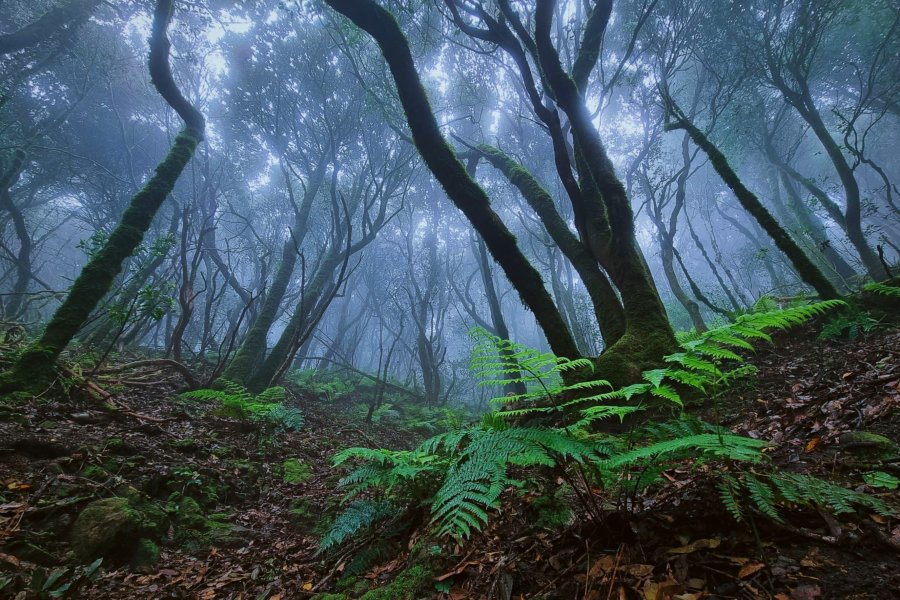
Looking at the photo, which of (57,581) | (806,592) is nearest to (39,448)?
(57,581)

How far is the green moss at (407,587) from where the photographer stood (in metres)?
1.77

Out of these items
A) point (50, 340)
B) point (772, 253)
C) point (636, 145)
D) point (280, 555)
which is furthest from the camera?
point (772, 253)

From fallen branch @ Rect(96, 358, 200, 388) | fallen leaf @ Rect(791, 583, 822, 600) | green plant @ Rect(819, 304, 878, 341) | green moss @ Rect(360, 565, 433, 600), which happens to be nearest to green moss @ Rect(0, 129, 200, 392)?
fallen branch @ Rect(96, 358, 200, 388)

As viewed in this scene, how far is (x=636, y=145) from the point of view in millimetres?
19109

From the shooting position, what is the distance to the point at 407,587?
1817 millimetres

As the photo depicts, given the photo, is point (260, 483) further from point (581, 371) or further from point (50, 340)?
point (581, 371)

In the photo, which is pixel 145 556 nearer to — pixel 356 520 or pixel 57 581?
pixel 57 581

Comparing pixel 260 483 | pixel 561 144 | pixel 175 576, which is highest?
pixel 561 144

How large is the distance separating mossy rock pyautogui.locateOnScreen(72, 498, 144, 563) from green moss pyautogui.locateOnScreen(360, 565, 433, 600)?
7.03ft

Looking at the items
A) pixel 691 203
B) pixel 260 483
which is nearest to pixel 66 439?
pixel 260 483

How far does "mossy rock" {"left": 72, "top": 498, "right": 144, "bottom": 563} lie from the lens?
8.41 ft

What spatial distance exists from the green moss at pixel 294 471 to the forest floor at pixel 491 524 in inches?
1.1

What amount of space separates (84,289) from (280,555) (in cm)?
477

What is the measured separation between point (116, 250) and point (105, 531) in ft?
14.4
